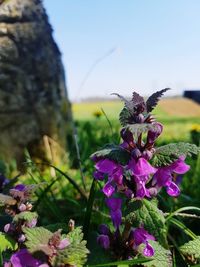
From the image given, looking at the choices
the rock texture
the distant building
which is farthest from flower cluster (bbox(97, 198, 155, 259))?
the rock texture

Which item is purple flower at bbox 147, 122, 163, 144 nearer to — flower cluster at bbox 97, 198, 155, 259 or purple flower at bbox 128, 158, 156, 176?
purple flower at bbox 128, 158, 156, 176

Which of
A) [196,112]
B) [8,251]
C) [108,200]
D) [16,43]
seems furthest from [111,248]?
[196,112]

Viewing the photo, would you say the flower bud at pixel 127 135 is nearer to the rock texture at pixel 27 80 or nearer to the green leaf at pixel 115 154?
the green leaf at pixel 115 154

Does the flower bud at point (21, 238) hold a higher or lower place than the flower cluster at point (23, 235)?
lower

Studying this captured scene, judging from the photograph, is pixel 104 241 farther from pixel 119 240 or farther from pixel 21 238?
pixel 21 238

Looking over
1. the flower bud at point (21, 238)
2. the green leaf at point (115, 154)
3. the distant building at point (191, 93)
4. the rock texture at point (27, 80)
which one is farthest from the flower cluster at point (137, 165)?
the rock texture at point (27, 80)

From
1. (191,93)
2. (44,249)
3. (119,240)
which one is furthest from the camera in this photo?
(191,93)

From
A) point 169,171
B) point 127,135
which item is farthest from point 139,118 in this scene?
point 169,171
